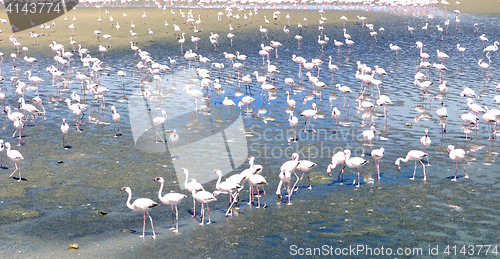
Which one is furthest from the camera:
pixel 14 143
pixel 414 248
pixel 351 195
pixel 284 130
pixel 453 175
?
pixel 284 130

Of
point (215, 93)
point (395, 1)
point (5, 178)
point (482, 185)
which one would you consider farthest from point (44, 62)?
point (395, 1)

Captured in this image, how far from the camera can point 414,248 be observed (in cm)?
966

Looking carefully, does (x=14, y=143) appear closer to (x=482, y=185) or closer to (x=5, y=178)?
(x=5, y=178)

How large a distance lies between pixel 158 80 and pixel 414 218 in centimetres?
1998

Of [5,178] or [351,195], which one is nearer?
[351,195]

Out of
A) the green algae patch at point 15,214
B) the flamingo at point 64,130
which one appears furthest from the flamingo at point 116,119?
the green algae patch at point 15,214

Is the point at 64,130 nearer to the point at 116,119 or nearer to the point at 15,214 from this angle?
the point at 116,119

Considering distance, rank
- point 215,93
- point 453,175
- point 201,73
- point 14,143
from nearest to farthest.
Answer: point 453,175 < point 14,143 < point 215,93 < point 201,73

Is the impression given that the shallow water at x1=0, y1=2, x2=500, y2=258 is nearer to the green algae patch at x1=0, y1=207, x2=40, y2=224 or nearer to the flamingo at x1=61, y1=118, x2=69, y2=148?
the green algae patch at x1=0, y1=207, x2=40, y2=224

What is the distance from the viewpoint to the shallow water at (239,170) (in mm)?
10141

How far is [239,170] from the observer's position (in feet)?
47.5

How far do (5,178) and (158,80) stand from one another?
14.8 metres

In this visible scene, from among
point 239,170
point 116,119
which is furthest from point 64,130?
point 239,170

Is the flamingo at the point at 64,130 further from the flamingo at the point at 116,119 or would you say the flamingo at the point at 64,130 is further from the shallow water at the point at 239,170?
the flamingo at the point at 116,119
